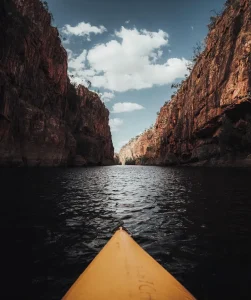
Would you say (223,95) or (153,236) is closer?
(153,236)

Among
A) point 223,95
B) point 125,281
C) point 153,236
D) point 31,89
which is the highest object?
point 31,89

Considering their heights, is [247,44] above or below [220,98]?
above

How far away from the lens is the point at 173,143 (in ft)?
276

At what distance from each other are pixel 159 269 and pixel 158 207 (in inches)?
297

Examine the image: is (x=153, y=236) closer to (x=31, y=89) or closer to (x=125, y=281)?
(x=125, y=281)

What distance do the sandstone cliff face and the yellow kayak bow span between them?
120 ft

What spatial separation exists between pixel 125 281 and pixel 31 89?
5073cm

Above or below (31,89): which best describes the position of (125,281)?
below

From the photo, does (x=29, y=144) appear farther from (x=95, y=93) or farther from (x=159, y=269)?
(x=95, y=93)

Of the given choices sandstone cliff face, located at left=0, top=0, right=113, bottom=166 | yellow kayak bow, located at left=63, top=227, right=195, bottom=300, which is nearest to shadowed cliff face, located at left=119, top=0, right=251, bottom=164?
sandstone cliff face, located at left=0, top=0, right=113, bottom=166

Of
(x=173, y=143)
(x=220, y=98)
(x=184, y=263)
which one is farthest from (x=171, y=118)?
(x=184, y=263)

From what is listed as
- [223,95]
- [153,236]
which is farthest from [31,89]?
[153,236]

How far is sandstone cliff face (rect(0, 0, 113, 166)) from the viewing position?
37094mm

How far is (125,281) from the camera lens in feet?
8.77
